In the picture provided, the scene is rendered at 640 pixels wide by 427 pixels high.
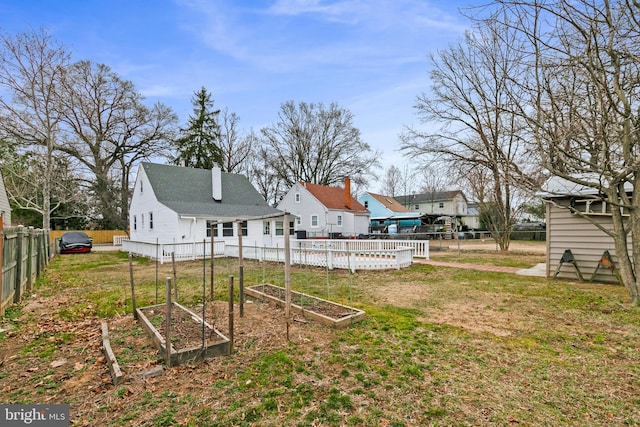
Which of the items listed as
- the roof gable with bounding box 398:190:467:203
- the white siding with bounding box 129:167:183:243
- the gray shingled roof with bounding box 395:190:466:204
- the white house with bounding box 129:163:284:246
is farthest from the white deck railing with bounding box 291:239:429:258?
the gray shingled roof with bounding box 395:190:466:204

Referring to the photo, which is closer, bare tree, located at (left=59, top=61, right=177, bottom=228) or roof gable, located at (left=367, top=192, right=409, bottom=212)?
bare tree, located at (left=59, top=61, right=177, bottom=228)

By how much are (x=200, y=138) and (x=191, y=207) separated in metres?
19.2

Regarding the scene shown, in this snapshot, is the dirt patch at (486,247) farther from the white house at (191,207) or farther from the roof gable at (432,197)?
the roof gable at (432,197)

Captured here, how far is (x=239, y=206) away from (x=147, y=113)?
16984 mm

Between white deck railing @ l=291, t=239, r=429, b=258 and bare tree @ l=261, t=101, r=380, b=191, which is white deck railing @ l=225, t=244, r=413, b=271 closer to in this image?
white deck railing @ l=291, t=239, r=429, b=258

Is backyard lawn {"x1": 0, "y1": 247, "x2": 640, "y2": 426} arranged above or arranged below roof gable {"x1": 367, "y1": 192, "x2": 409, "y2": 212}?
below

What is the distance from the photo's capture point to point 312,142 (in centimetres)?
3625

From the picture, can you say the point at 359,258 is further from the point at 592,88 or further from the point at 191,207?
the point at 191,207

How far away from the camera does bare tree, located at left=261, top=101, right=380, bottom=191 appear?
1417 inches

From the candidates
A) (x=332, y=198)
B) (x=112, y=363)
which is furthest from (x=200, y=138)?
(x=112, y=363)

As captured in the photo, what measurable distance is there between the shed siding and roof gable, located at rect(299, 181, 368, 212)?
803 inches

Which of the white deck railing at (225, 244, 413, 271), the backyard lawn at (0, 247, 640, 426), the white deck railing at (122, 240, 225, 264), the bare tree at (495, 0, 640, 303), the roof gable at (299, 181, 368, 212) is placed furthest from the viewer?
the roof gable at (299, 181, 368, 212)

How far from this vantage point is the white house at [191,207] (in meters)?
16.5

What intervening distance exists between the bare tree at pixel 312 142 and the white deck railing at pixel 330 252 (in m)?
21.3
